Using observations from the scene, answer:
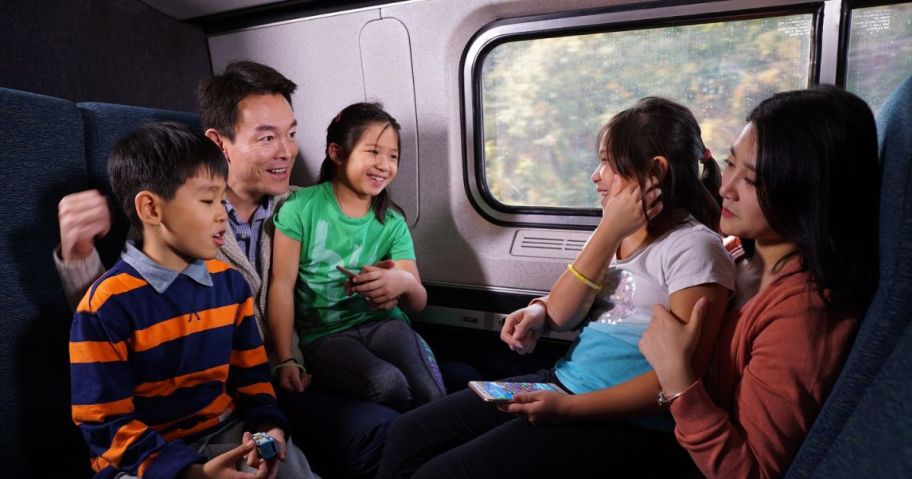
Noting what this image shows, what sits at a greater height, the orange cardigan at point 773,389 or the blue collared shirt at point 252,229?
the blue collared shirt at point 252,229

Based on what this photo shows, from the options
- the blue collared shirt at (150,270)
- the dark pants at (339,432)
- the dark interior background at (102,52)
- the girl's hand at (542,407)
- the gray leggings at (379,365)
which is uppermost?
the dark interior background at (102,52)

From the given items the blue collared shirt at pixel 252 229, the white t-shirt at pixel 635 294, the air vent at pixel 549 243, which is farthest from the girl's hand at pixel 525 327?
the blue collared shirt at pixel 252 229

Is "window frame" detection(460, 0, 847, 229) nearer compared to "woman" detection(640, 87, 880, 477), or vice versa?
"woman" detection(640, 87, 880, 477)

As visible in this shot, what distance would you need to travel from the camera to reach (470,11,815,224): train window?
2199 millimetres

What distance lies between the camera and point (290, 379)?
6.49ft

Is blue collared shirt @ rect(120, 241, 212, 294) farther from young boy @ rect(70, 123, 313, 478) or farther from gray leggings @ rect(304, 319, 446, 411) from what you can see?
gray leggings @ rect(304, 319, 446, 411)

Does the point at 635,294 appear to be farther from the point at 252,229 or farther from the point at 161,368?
the point at 252,229

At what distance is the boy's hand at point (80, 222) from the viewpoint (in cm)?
155

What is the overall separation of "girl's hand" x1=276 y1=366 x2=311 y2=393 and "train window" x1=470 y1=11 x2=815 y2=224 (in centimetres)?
123

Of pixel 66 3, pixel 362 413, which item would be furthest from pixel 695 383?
pixel 66 3

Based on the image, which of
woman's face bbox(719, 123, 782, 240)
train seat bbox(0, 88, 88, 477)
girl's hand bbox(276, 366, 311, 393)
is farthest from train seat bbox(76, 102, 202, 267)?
woman's face bbox(719, 123, 782, 240)

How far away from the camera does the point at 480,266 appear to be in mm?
2730

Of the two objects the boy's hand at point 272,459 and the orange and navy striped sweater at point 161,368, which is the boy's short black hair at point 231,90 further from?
the boy's hand at point 272,459

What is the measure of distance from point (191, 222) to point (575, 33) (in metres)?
1.73
